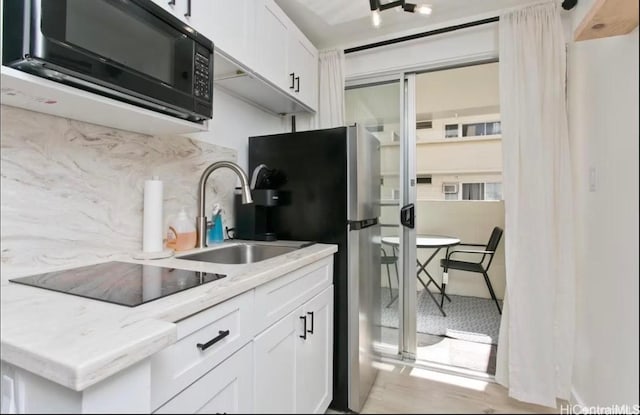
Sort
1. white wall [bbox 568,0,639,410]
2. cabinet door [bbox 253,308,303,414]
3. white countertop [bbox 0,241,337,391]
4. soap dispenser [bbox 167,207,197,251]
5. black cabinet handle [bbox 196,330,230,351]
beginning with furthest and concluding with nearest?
soap dispenser [bbox 167,207,197,251] → cabinet door [bbox 253,308,303,414] → black cabinet handle [bbox 196,330,230,351] → white countertop [bbox 0,241,337,391] → white wall [bbox 568,0,639,410]

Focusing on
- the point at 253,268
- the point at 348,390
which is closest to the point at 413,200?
the point at 348,390

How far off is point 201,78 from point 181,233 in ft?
2.21

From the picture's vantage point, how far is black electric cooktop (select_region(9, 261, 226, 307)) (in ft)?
2.36

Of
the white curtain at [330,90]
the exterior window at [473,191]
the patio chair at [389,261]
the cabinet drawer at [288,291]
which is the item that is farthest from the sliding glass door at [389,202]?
the exterior window at [473,191]

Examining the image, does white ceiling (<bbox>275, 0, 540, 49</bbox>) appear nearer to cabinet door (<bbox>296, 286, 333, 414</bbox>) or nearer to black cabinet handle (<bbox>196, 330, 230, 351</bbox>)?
cabinet door (<bbox>296, 286, 333, 414</bbox>)

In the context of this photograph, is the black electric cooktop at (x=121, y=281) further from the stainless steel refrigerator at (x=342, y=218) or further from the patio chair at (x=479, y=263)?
the patio chair at (x=479, y=263)

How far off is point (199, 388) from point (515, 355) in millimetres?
1651

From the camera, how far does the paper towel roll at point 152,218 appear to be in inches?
50.0

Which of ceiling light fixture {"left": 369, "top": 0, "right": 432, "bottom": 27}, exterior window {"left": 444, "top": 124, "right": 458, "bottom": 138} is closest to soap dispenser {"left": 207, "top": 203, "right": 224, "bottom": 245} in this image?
ceiling light fixture {"left": 369, "top": 0, "right": 432, "bottom": 27}

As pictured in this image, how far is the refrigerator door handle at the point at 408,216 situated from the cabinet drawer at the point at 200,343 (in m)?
1.42

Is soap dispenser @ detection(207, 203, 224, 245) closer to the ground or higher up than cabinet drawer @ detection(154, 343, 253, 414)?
higher up

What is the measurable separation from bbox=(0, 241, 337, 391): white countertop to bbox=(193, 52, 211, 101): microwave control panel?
2.18 ft

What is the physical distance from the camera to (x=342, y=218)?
1573 millimetres

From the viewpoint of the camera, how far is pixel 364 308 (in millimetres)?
1649
